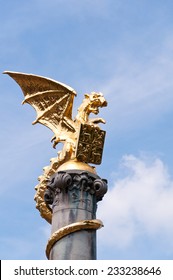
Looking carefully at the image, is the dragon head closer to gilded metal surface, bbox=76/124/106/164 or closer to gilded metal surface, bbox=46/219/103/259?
gilded metal surface, bbox=76/124/106/164

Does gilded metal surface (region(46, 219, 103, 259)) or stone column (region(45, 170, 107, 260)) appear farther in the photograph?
gilded metal surface (region(46, 219, 103, 259))

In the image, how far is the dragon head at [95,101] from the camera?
1989 centimetres

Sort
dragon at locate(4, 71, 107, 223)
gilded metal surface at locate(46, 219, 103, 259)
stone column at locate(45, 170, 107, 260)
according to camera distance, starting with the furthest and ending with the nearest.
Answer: dragon at locate(4, 71, 107, 223) < gilded metal surface at locate(46, 219, 103, 259) < stone column at locate(45, 170, 107, 260)

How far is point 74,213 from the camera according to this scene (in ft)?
56.7

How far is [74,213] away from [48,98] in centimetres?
435

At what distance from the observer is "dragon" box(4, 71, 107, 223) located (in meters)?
19.1

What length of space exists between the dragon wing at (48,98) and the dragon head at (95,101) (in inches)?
18.5

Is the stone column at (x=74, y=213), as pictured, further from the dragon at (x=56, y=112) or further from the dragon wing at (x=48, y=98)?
the dragon wing at (x=48, y=98)

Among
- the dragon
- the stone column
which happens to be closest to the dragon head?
the dragon

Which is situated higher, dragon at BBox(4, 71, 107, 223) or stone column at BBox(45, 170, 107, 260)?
dragon at BBox(4, 71, 107, 223)

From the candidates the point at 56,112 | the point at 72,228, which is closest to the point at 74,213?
the point at 72,228

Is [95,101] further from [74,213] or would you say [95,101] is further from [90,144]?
[74,213]
